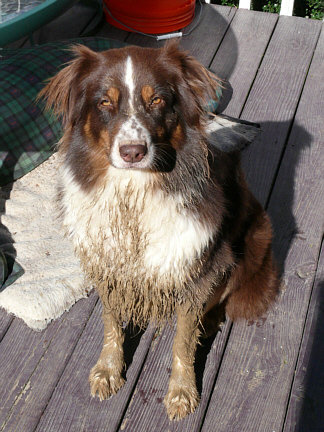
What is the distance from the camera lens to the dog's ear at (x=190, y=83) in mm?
2141

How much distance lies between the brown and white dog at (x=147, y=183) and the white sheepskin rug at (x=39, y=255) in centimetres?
51

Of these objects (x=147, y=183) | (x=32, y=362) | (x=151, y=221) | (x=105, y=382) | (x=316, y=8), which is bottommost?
(x=32, y=362)

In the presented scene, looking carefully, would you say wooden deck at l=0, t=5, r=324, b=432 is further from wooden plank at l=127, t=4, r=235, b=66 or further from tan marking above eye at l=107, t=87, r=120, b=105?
tan marking above eye at l=107, t=87, r=120, b=105

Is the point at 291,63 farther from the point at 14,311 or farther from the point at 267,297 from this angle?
the point at 14,311

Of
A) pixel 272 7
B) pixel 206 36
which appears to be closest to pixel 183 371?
pixel 206 36

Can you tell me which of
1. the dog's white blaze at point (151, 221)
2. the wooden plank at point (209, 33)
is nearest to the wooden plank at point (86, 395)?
the dog's white blaze at point (151, 221)

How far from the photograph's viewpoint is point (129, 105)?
2018 mm

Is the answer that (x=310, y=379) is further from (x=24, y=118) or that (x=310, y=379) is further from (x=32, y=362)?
(x=24, y=118)

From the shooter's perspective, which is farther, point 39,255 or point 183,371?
point 39,255

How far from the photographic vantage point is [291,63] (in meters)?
4.31

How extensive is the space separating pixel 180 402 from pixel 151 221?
2.93ft

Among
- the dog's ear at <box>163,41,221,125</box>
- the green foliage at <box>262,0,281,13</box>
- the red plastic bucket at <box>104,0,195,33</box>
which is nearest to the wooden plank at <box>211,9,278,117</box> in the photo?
the green foliage at <box>262,0,281,13</box>

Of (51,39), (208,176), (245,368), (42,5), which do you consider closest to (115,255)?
(208,176)

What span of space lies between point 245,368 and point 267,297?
382 mm
